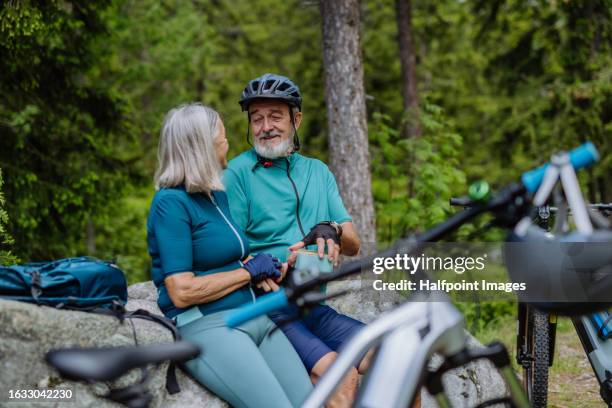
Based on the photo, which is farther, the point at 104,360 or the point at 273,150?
the point at 273,150

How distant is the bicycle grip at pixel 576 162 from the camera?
184 centimetres

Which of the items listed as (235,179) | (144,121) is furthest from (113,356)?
(144,121)

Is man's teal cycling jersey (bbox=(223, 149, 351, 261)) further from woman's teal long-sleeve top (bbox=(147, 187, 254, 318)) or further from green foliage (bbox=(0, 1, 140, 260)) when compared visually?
green foliage (bbox=(0, 1, 140, 260))

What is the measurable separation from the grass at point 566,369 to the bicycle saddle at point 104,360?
4008 millimetres

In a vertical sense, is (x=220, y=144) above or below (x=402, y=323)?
above

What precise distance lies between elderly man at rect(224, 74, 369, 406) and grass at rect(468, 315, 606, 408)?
2557 mm

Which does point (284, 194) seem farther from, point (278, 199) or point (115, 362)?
point (115, 362)

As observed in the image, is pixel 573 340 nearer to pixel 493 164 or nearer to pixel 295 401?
pixel 295 401

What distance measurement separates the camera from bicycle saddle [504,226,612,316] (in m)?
2.05

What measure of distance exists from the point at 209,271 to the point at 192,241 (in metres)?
0.18

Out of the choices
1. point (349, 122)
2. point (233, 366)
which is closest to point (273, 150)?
point (233, 366)

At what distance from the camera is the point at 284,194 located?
379 centimetres

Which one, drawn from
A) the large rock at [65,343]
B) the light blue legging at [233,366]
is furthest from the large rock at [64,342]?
the light blue legging at [233,366]

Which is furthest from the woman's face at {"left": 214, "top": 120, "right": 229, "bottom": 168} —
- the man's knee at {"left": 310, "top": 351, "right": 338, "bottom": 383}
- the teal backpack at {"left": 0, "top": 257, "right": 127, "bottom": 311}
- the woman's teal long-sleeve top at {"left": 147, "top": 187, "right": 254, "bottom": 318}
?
the man's knee at {"left": 310, "top": 351, "right": 338, "bottom": 383}
